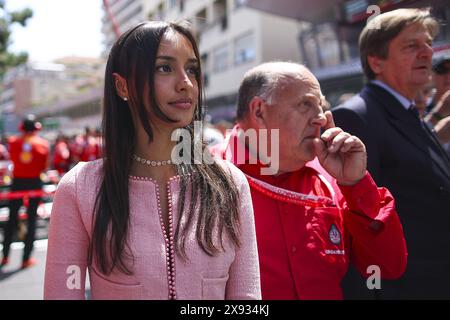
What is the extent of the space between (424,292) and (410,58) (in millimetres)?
839

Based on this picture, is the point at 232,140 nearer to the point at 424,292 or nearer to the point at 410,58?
the point at 410,58

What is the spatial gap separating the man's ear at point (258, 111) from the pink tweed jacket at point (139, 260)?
0.51 metres

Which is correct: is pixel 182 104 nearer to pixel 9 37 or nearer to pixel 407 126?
pixel 407 126

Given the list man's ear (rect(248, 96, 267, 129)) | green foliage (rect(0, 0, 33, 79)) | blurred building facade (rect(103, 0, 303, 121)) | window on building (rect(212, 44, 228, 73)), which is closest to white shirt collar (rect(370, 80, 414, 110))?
man's ear (rect(248, 96, 267, 129))

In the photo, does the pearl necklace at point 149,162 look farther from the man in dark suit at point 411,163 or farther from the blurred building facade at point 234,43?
the blurred building facade at point 234,43

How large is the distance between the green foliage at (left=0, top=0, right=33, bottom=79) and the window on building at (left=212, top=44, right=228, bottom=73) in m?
11.0

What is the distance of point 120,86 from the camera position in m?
1.23

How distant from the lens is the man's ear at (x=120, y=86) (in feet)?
3.98

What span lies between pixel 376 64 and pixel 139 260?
1214 millimetres

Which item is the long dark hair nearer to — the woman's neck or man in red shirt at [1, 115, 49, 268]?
the woman's neck

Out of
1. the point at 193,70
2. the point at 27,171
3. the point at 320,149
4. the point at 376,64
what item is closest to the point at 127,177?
the point at 193,70

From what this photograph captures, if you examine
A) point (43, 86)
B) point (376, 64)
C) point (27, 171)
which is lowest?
point (27, 171)

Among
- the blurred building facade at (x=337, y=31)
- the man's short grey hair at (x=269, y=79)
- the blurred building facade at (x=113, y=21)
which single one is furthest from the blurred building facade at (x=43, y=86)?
the man's short grey hair at (x=269, y=79)

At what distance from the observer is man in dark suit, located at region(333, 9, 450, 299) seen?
5.22 feet
